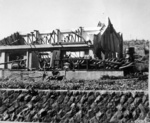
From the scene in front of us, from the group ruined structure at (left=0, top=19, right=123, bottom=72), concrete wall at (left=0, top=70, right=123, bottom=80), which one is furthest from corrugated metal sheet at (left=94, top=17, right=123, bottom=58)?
concrete wall at (left=0, top=70, right=123, bottom=80)

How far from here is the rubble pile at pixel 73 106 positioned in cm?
949

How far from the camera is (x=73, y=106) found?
10.6 m

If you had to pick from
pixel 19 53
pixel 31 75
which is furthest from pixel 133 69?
pixel 19 53

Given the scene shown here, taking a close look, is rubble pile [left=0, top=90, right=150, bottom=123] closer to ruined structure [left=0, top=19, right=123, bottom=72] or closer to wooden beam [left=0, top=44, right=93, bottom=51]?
ruined structure [left=0, top=19, right=123, bottom=72]

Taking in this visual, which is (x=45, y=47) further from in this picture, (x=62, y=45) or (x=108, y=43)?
(x=108, y=43)

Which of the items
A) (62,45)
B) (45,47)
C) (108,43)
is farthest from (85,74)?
(108,43)

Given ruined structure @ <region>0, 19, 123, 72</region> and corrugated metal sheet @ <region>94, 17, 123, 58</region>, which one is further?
corrugated metal sheet @ <region>94, 17, 123, 58</region>

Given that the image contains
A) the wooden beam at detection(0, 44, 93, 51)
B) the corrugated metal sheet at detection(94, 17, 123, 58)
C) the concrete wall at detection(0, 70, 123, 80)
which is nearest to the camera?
the concrete wall at detection(0, 70, 123, 80)

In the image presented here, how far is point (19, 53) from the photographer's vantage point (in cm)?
2833

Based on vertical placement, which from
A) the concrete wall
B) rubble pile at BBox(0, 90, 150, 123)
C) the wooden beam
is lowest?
rubble pile at BBox(0, 90, 150, 123)

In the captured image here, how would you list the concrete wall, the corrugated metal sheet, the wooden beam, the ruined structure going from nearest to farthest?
1. the concrete wall
2. the ruined structure
3. the wooden beam
4. the corrugated metal sheet

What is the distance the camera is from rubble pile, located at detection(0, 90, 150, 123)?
9.49m

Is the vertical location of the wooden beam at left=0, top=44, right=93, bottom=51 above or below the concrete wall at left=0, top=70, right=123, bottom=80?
above

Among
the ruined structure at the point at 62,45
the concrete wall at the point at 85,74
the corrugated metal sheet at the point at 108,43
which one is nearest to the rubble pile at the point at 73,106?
the concrete wall at the point at 85,74
